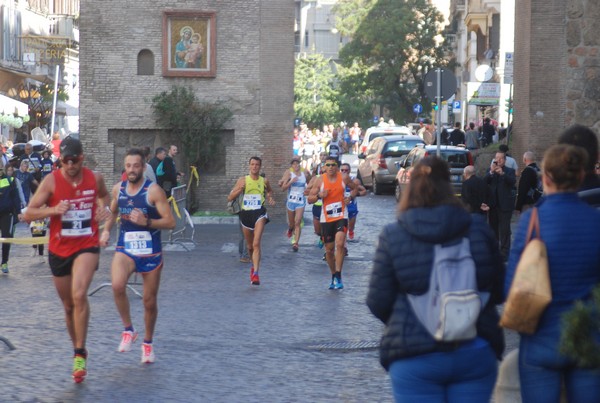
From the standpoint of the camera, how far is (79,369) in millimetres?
9438

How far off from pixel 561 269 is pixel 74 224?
538cm

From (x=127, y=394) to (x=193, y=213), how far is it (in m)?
20.5

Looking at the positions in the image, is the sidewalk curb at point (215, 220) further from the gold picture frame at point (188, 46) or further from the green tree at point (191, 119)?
the gold picture frame at point (188, 46)

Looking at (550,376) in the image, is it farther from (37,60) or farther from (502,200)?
(37,60)

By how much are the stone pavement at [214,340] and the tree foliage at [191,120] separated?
31.9 ft

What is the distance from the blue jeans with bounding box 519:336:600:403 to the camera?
17.2 ft

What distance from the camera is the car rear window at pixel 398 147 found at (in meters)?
37.4

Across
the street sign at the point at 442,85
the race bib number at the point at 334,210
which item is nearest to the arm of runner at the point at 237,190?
the race bib number at the point at 334,210

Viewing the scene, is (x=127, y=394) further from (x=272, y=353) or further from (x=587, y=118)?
(x=587, y=118)

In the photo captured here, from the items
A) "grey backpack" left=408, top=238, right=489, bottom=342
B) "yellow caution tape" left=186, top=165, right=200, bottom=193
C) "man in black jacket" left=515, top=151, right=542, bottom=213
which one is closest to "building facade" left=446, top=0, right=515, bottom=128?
"yellow caution tape" left=186, top=165, right=200, bottom=193

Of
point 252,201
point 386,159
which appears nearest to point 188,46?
point 386,159

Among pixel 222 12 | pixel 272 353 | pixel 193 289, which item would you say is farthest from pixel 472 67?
pixel 272 353

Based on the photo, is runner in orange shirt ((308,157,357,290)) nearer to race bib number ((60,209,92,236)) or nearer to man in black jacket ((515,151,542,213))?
man in black jacket ((515,151,542,213))

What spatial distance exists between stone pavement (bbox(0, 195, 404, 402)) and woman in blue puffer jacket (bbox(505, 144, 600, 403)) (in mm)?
3660
